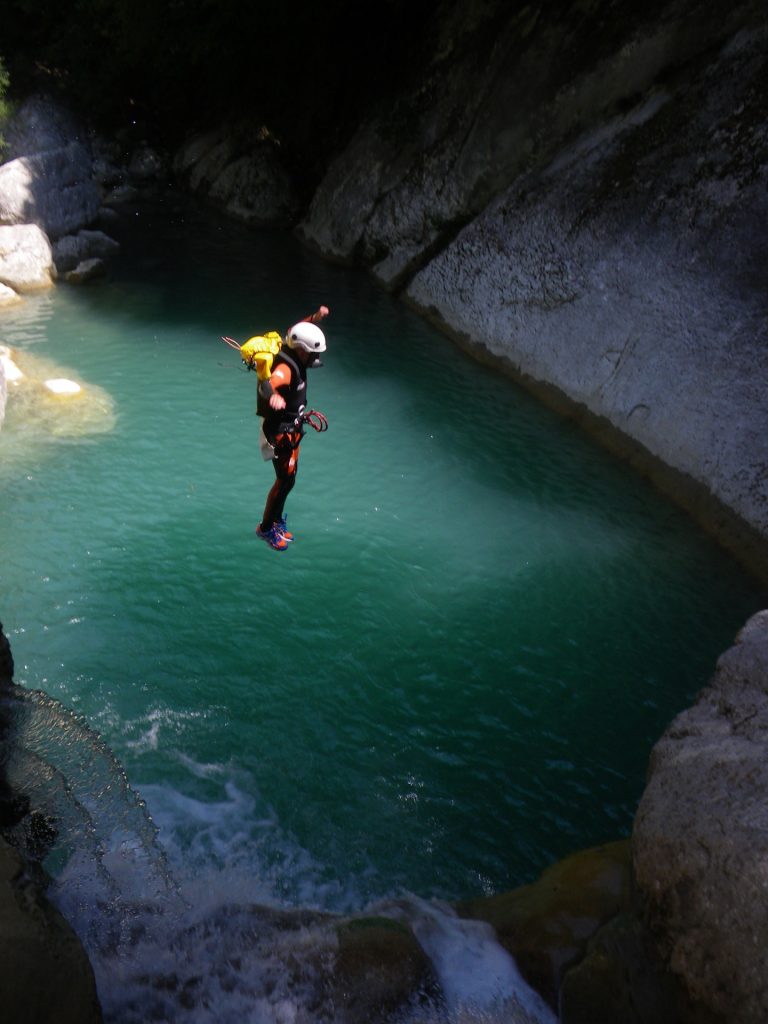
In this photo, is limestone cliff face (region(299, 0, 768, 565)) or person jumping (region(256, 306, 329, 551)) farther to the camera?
limestone cliff face (region(299, 0, 768, 565))

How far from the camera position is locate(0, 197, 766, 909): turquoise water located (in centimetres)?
477

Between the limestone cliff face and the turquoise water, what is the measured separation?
831mm

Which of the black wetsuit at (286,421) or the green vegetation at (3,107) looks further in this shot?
the green vegetation at (3,107)

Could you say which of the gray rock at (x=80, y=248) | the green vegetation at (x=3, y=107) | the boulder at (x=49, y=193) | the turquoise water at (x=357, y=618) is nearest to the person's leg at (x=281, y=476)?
the turquoise water at (x=357, y=618)

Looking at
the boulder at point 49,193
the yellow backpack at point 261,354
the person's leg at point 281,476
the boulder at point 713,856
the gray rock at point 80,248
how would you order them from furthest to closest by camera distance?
the boulder at point 49,193
the gray rock at point 80,248
the person's leg at point 281,476
the yellow backpack at point 261,354
the boulder at point 713,856

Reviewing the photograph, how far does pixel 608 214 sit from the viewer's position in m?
10.3

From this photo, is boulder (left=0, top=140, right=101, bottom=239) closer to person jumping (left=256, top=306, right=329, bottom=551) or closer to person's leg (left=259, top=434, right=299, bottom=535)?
person's leg (left=259, top=434, right=299, bottom=535)

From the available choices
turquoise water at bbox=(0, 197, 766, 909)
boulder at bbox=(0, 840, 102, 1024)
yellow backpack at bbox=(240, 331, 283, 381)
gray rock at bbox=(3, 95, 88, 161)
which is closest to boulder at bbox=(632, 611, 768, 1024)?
turquoise water at bbox=(0, 197, 766, 909)

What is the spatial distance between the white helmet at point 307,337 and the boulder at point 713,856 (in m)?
3.56

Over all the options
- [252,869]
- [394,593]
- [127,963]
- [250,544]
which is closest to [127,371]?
[250,544]

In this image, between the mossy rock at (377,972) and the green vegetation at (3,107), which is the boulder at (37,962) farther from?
the green vegetation at (3,107)

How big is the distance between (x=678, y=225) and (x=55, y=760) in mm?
8767

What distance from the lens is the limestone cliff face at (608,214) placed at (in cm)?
852

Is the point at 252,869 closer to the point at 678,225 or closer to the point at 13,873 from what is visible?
the point at 13,873
